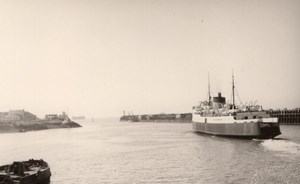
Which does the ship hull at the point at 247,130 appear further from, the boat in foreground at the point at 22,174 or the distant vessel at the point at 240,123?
the boat in foreground at the point at 22,174

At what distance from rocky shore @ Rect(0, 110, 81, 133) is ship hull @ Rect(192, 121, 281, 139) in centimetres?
9746

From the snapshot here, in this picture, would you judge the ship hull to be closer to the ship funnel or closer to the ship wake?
the ship wake

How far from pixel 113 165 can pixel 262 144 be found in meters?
26.4

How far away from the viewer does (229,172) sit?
112 ft

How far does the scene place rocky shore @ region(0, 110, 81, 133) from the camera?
141375 mm

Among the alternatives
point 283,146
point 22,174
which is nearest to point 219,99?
point 283,146

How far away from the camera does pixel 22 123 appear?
154 m

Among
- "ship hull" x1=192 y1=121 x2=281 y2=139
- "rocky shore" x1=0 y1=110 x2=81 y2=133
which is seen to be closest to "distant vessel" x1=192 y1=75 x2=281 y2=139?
"ship hull" x1=192 y1=121 x2=281 y2=139

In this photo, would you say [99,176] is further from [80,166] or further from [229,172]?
[229,172]

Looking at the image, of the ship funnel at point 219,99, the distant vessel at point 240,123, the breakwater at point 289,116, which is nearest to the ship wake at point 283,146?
the distant vessel at point 240,123

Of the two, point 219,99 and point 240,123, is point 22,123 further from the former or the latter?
point 240,123

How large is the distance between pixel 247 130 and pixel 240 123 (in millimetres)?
2693

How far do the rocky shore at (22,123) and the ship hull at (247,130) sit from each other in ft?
320

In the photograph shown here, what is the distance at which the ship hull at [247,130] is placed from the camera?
58.3m
